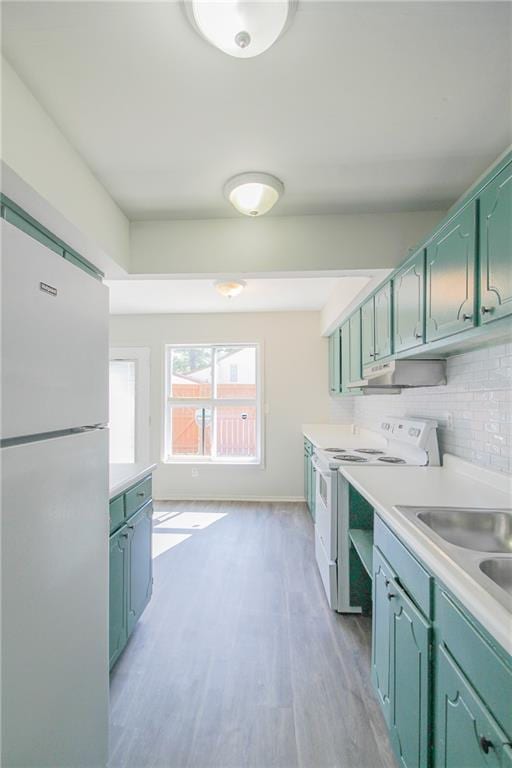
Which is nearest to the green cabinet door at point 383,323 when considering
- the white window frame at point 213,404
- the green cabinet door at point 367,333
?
the green cabinet door at point 367,333

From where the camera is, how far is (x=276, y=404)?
475 centimetres

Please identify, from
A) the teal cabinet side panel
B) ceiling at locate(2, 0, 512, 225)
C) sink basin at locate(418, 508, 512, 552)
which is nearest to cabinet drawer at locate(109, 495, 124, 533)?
sink basin at locate(418, 508, 512, 552)

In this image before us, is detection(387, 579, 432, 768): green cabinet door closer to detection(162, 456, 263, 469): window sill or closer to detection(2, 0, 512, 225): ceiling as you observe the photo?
detection(2, 0, 512, 225): ceiling

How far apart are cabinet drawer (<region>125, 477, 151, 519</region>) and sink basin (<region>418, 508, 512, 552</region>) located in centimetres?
145

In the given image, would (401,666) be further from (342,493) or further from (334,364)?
(334,364)

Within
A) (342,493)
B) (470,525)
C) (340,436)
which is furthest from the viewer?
(340,436)

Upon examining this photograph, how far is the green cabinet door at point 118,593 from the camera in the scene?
5.64ft

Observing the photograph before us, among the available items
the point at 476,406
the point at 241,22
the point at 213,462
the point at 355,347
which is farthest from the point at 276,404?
the point at 241,22

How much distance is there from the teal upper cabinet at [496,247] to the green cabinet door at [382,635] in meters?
1.08

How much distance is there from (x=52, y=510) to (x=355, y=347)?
2.82 meters

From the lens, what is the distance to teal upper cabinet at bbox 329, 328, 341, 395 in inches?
159

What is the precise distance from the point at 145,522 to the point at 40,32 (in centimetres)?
223

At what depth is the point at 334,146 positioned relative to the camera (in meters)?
1.58

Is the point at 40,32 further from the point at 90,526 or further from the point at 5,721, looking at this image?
the point at 5,721
